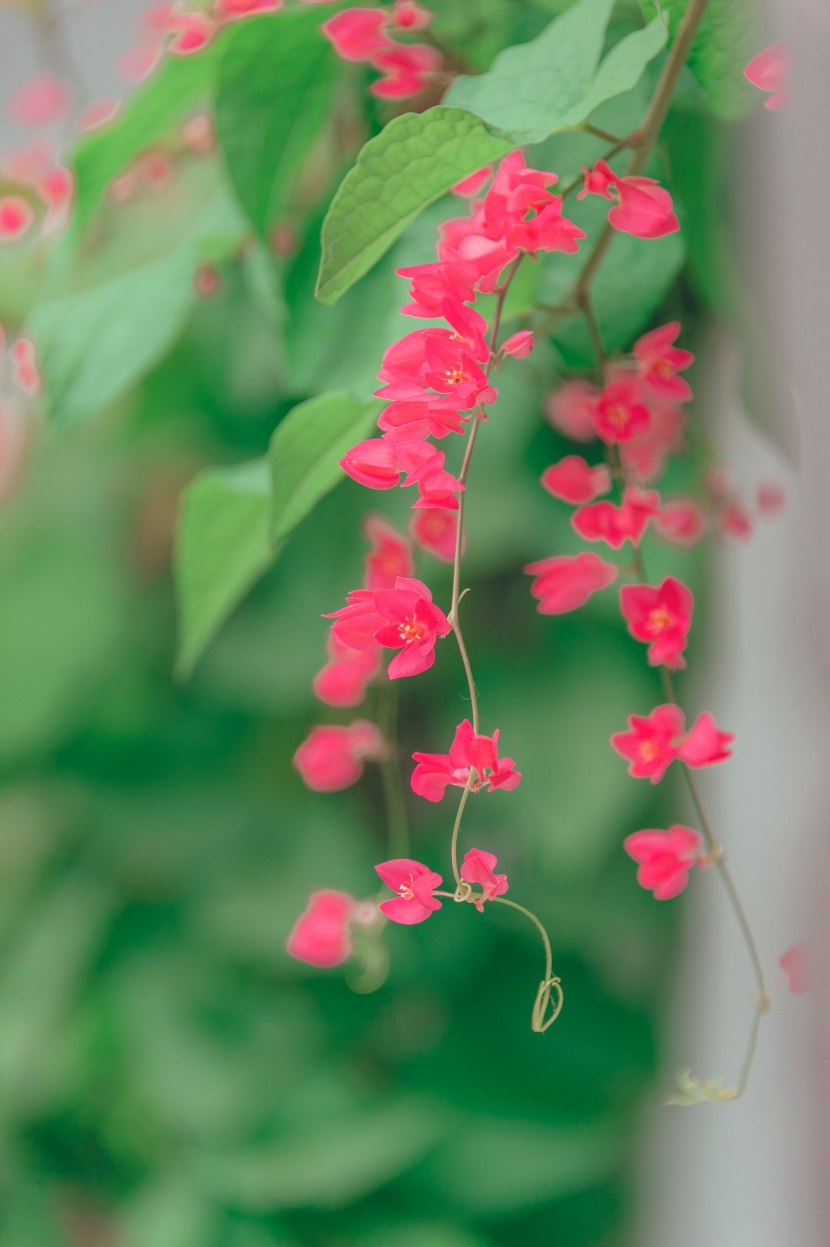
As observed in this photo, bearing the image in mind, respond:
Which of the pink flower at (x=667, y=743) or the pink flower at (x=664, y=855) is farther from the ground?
the pink flower at (x=667, y=743)

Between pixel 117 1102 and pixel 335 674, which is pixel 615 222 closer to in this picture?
pixel 335 674

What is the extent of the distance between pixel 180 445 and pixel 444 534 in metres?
0.44

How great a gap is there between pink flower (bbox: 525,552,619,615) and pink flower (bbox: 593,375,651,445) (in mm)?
35

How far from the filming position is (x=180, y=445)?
0.70 meters

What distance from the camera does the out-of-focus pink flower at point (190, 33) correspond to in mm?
354

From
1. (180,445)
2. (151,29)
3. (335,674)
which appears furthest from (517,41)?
(180,445)

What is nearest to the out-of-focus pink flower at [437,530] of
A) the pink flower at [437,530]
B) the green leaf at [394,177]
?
the pink flower at [437,530]

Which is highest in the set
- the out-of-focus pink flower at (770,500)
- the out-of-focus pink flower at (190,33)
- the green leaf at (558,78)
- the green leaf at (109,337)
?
the out-of-focus pink flower at (190,33)

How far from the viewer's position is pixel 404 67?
1.01 ft

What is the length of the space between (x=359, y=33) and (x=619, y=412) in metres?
0.14

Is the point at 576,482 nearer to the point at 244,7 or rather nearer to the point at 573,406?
the point at 573,406

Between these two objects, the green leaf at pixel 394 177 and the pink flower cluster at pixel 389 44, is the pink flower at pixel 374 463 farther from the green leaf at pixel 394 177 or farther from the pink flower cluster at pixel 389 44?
the pink flower cluster at pixel 389 44

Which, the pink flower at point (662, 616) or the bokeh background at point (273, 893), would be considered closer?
the pink flower at point (662, 616)

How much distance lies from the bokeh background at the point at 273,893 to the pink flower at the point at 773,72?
369 mm
